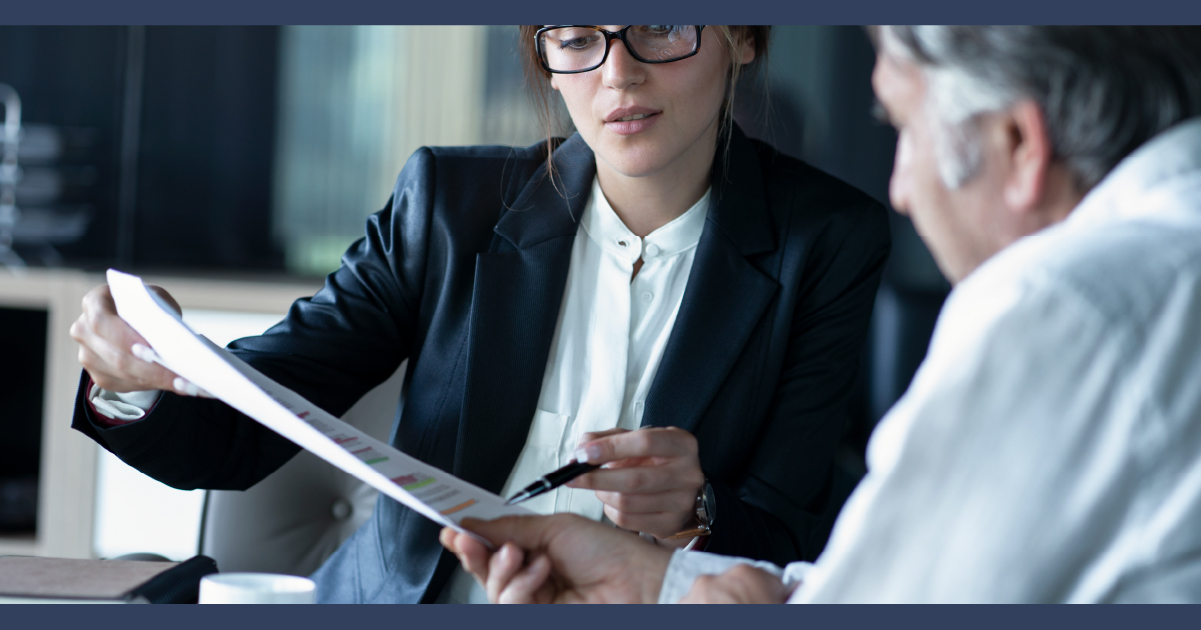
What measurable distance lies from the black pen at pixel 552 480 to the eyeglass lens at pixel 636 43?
1.67ft

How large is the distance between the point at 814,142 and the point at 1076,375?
319 cm

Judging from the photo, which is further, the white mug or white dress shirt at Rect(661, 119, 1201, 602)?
the white mug

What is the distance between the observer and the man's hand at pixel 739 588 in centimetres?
72

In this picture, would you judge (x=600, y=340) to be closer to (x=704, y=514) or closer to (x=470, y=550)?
(x=704, y=514)

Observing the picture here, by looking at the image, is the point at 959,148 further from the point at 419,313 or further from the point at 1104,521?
the point at 419,313

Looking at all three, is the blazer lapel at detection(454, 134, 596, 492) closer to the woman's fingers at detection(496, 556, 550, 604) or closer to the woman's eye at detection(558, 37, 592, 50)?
the woman's eye at detection(558, 37, 592, 50)

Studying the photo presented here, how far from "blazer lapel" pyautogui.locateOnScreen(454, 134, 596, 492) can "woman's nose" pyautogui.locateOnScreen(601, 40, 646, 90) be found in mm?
220

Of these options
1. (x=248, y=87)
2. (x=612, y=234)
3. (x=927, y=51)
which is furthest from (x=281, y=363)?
(x=248, y=87)

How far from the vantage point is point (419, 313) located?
1277 millimetres

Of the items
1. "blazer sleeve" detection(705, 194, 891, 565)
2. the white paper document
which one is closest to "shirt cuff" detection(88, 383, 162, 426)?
the white paper document

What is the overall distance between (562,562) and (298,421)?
10.0 inches

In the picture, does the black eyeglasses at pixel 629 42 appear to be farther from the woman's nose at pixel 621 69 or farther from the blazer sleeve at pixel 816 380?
the blazer sleeve at pixel 816 380

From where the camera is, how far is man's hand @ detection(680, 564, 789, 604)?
0.72 m

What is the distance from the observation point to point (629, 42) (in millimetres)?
1135
